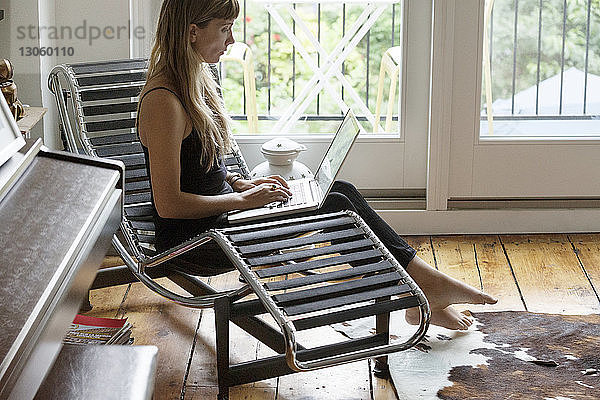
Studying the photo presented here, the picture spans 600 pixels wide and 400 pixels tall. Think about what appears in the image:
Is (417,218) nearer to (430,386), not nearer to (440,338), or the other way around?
(440,338)

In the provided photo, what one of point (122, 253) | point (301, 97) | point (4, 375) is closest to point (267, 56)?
point (301, 97)

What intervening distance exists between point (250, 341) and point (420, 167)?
4.25 ft

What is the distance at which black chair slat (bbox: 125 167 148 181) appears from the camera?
8.95 feet

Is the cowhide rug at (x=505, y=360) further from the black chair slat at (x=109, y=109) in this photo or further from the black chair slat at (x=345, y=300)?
the black chair slat at (x=109, y=109)

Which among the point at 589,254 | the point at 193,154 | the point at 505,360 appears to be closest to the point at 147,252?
the point at 193,154

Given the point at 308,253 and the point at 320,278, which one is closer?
the point at 320,278

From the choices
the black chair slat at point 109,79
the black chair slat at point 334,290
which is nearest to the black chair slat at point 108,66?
the black chair slat at point 109,79

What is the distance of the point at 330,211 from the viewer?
2.53 meters

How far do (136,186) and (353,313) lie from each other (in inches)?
40.1

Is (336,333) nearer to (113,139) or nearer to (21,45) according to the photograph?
(113,139)

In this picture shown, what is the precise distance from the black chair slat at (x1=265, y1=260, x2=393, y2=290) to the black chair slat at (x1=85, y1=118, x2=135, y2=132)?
0.99 m

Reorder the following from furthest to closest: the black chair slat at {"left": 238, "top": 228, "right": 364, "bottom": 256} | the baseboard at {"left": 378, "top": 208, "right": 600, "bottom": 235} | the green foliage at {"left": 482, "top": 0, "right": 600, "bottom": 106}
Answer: the baseboard at {"left": 378, "top": 208, "right": 600, "bottom": 235} → the green foliage at {"left": 482, "top": 0, "right": 600, "bottom": 106} → the black chair slat at {"left": 238, "top": 228, "right": 364, "bottom": 256}

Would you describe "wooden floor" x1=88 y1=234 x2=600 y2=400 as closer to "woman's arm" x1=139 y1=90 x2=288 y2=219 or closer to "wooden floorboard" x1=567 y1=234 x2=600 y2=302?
"wooden floorboard" x1=567 y1=234 x2=600 y2=302

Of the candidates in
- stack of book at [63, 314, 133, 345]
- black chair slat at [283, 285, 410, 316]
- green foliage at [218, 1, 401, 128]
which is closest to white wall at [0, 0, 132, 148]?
green foliage at [218, 1, 401, 128]
